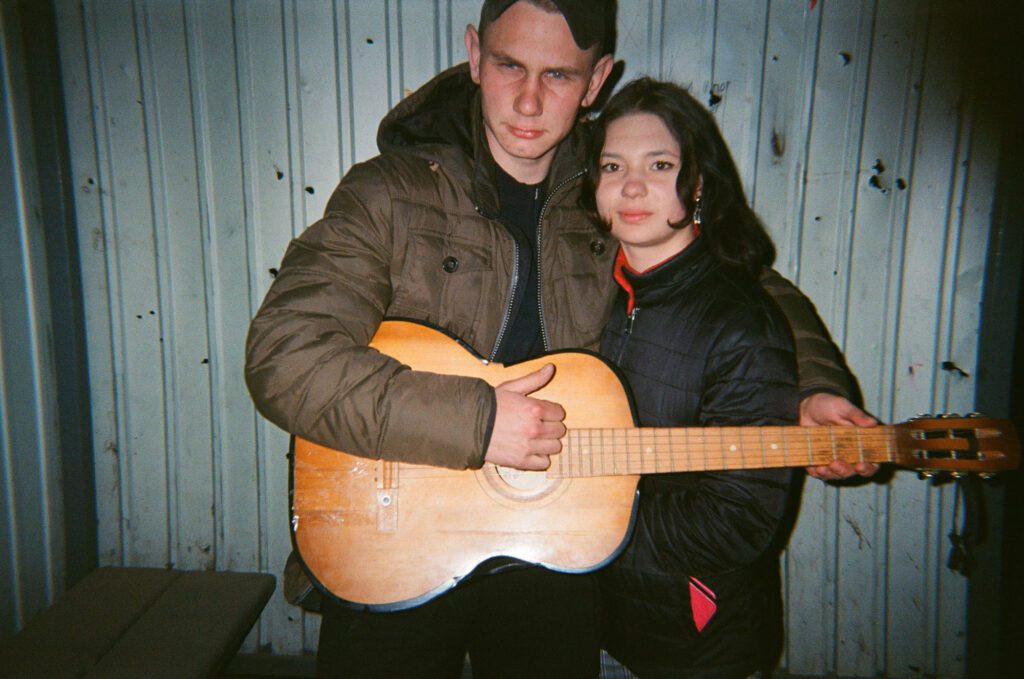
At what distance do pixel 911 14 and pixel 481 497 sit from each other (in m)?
2.86

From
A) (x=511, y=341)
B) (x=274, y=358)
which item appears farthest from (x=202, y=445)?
(x=511, y=341)

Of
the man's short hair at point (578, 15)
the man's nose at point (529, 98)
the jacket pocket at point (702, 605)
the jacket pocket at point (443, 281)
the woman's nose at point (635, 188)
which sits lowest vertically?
the jacket pocket at point (702, 605)

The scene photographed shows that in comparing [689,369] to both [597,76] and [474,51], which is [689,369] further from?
[474,51]

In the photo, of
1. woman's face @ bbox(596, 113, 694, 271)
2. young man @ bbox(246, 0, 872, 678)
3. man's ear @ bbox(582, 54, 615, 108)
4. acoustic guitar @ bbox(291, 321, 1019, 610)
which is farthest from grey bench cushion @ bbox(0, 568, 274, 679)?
man's ear @ bbox(582, 54, 615, 108)

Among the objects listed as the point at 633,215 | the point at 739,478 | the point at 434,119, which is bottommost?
the point at 739,478

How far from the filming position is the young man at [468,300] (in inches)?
52.5

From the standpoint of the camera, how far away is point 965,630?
253 cm

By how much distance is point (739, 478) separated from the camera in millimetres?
1546

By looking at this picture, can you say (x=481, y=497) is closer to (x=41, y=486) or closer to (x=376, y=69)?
(x=376, y=69)

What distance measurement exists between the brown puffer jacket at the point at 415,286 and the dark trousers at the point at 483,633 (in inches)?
25.1

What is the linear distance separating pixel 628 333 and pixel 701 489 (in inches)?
22.0

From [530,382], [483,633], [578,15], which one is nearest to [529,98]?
[578,15]

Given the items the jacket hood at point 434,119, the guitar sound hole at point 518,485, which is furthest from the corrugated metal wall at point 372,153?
the guitar sound hole at point 518,485

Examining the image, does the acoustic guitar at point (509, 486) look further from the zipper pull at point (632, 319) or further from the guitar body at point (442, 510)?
the zipper pull at point (632, 319)
